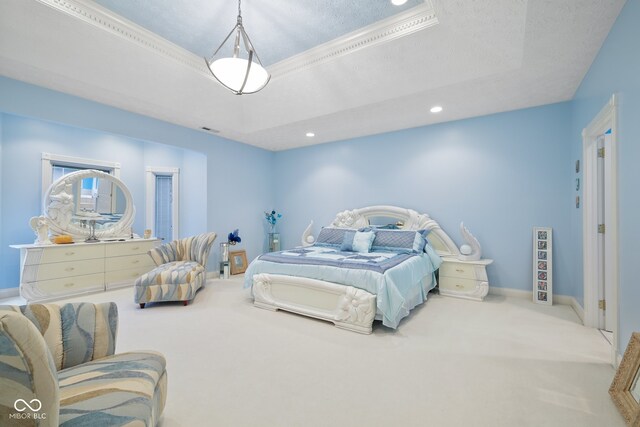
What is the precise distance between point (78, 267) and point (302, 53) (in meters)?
4.43

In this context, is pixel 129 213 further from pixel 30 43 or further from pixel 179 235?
pixel 30 43

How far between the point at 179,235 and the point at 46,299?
7.43ft

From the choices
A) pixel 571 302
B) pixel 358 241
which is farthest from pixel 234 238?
pixel 571 302

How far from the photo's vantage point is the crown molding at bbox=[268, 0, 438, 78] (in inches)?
110

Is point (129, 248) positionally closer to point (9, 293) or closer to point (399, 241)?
point (9, 293)

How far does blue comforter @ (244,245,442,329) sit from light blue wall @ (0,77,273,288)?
233 centimetres

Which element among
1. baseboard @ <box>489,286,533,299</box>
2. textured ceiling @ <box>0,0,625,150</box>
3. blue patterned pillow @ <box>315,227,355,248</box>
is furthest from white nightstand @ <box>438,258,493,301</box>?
textured ceiling @ <box>0,0,625,150</box>

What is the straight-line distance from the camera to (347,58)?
3.37m

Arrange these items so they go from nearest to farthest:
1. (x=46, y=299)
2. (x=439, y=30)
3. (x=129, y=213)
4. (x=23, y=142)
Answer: (x=439, y=30), (x=46, y=299), (x=23, y=142), (x=129, y=213)

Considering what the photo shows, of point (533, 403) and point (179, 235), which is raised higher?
point (179, 235)

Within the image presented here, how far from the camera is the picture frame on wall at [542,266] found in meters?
3.69

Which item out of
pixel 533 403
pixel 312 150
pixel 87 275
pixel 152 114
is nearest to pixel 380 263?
pixel 533 403

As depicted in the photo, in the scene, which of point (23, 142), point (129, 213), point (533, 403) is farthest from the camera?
point (129, 213)

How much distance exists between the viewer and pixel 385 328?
300 cm
